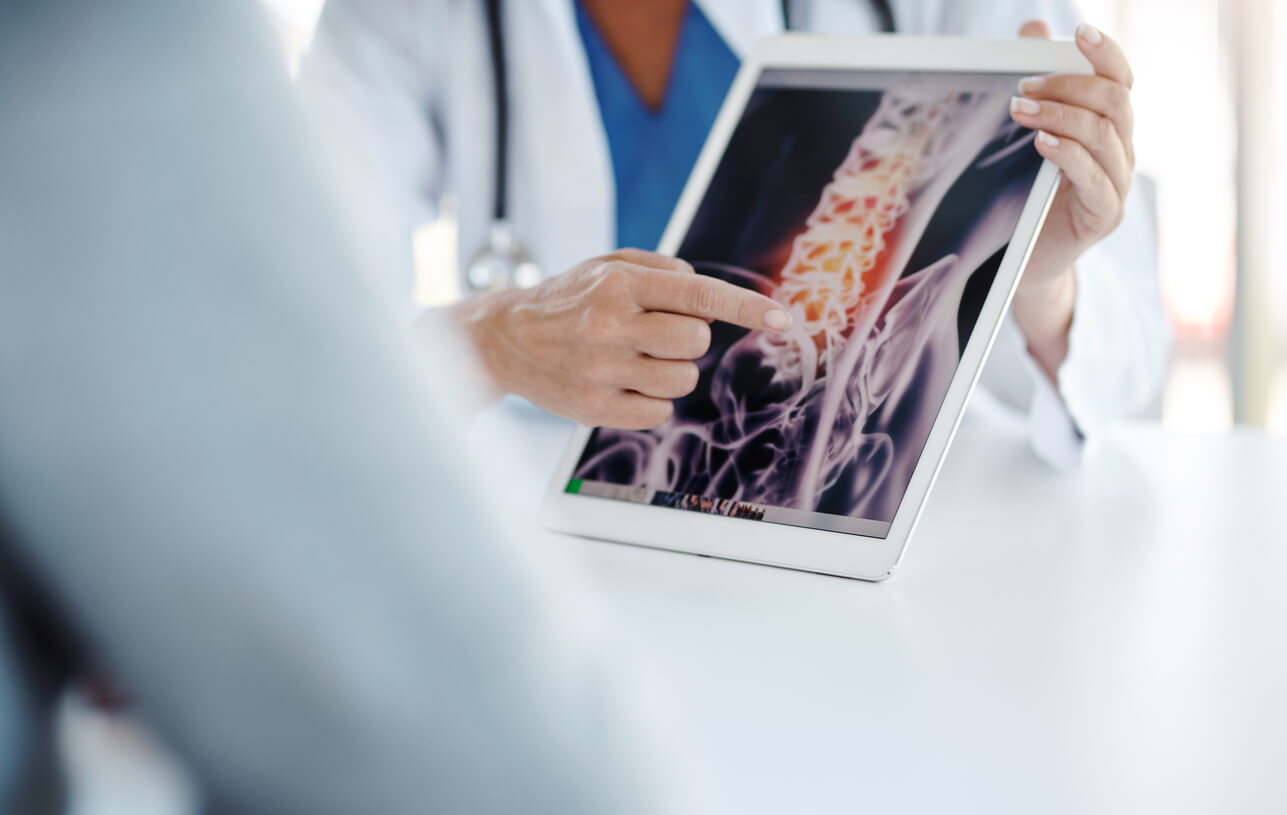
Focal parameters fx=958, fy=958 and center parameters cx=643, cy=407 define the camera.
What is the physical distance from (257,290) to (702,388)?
391 millimetres

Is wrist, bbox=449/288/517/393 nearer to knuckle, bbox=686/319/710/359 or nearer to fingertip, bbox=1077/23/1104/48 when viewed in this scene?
knuckle, bbox=686/319/710/359

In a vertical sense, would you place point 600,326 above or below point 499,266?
below

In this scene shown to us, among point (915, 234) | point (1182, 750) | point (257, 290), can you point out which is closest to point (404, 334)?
point (257, 290)

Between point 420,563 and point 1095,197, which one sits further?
point 1095,197

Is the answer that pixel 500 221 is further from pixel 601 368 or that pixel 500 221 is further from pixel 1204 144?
pixel 1204 144

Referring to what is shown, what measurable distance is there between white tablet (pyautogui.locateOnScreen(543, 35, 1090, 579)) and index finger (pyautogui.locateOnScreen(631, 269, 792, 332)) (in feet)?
0.10

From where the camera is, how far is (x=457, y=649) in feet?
0.44

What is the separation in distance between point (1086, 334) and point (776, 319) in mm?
290

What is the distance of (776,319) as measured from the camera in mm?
462

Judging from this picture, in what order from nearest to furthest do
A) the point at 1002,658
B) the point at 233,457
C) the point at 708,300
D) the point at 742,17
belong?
the point at 233,457, the point at 1002,658, the point at 708,300, the point at 742,17

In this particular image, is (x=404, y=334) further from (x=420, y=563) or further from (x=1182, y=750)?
(x=1182, y=750)

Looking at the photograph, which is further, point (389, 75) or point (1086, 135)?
point (389, 75)

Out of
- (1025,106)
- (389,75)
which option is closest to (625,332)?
(1025,106)

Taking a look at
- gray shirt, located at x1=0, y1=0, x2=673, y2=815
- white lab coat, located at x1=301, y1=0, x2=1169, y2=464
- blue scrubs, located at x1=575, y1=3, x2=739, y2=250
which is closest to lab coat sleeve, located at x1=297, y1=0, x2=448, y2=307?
white lab coat, located at x1=301, y1=0, x2=1169, y2=464
